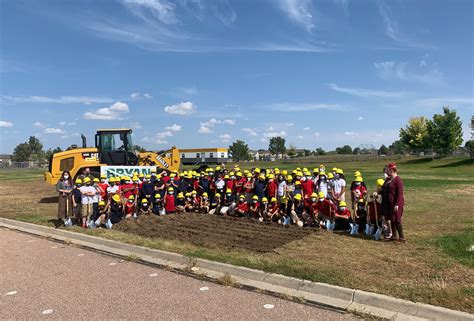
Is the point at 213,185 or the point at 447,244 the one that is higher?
the point at 213,185

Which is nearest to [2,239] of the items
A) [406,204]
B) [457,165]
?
[406,204]

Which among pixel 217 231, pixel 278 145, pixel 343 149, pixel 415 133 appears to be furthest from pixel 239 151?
pixel 217 231

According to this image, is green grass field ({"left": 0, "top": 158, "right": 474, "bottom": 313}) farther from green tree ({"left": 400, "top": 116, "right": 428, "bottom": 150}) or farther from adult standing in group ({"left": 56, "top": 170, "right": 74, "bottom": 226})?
green tree ({"left": 400, "top": 116, "right": 428, "bottom": 150})

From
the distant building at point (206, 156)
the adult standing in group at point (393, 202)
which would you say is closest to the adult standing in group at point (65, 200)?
the adult standing in group at point (393, 202)

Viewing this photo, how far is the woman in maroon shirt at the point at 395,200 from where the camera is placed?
7820mm

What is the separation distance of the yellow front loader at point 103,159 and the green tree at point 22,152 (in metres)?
97.8

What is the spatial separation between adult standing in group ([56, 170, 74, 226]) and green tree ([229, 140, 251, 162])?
87.9 meters

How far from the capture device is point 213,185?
515 inches

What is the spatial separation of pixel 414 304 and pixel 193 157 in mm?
49805

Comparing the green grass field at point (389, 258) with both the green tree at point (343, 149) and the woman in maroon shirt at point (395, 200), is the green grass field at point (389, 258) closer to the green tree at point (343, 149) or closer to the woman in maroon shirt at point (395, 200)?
the woman in maroon shirt at point (395, 200)

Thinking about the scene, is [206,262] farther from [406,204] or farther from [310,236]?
[406,204]

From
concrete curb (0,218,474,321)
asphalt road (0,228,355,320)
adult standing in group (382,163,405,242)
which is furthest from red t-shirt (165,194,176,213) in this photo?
adult standing in group (382,163,405,242)

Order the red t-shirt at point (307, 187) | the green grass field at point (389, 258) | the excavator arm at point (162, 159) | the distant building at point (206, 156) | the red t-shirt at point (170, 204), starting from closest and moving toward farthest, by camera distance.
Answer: the green grass field at point (389, 258) < the red t-shirt at point (307, 187) < the red t-shirt at point (170, 204) < the excavator arm at point (162, 159) < the distant building at point (206, 156)

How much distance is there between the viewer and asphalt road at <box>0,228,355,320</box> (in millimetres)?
4737
